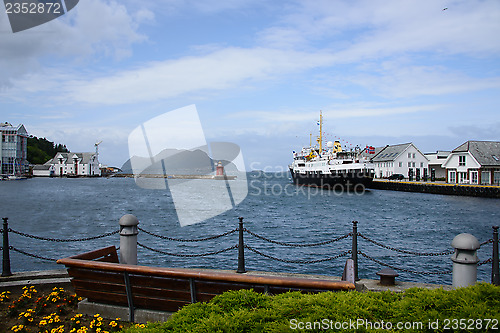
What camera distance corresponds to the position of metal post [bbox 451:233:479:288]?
19.7ft

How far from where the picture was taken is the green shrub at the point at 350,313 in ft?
9.55

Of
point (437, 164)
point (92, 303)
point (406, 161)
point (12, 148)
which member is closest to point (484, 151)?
point (406, 161)

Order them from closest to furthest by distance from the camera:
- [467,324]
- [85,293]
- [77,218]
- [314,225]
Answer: [467,324] < [85,293] < [314,225] < [77,218]

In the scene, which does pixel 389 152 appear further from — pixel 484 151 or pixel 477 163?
pixel 477 163

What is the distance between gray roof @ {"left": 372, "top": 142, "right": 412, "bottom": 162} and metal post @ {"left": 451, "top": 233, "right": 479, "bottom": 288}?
91.6 meters

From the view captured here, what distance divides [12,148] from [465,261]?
160 m

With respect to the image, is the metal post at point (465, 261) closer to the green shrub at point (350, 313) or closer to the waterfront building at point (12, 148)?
the green shrub at point (350, 313)

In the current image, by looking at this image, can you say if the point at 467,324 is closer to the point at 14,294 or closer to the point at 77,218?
the point at 14,294

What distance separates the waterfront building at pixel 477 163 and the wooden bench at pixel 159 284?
228 feet

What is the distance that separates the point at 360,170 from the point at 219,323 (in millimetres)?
73854

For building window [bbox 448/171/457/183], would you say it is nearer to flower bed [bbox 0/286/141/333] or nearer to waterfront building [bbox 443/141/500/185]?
waterfront building [bbox 443/141/500/185]

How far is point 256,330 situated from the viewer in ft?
10.1

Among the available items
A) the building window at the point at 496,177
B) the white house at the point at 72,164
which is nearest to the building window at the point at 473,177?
the building window at the point at 496,177

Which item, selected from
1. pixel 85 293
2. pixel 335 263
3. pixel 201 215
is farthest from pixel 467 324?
pixel 201 215
